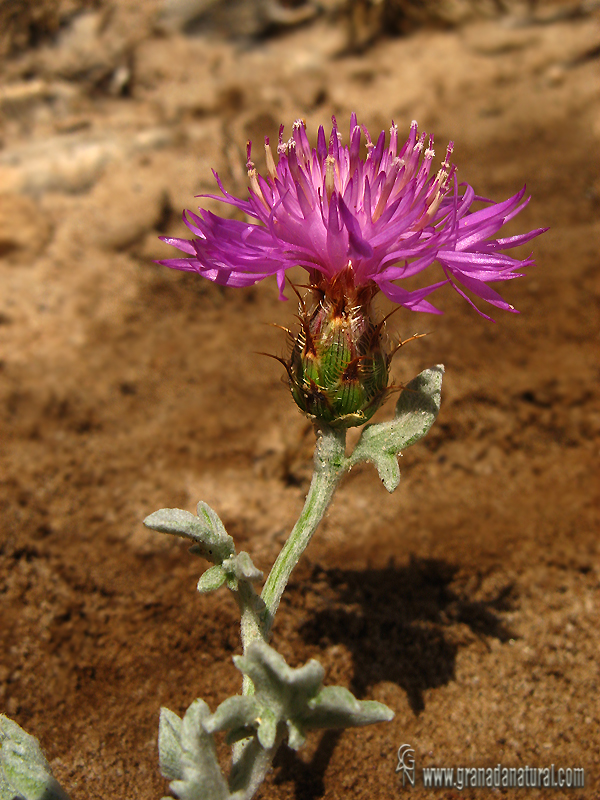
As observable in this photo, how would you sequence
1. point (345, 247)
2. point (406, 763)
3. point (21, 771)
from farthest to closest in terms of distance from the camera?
1. point (406, 763)
2. point (345, 247)
3. point (21, 771)

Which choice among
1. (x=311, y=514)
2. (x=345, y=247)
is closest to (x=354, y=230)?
(x=345, y=247)

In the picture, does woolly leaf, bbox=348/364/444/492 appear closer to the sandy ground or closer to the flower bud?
the flower bud

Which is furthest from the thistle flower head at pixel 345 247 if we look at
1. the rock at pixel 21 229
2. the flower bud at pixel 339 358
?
the rock at pixel 21 229

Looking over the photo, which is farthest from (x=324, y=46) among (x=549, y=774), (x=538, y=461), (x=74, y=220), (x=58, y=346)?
(x=549, y=774)

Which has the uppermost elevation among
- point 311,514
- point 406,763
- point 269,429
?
point 311,514

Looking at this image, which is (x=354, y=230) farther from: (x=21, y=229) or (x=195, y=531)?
(x=21, y=229)

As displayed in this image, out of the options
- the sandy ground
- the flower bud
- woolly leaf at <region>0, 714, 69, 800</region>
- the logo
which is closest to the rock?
the sandy ground

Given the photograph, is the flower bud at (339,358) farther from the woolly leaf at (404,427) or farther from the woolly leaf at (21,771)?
the woolly leaf at (21,771)

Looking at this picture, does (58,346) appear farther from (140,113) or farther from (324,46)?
(324,46)
